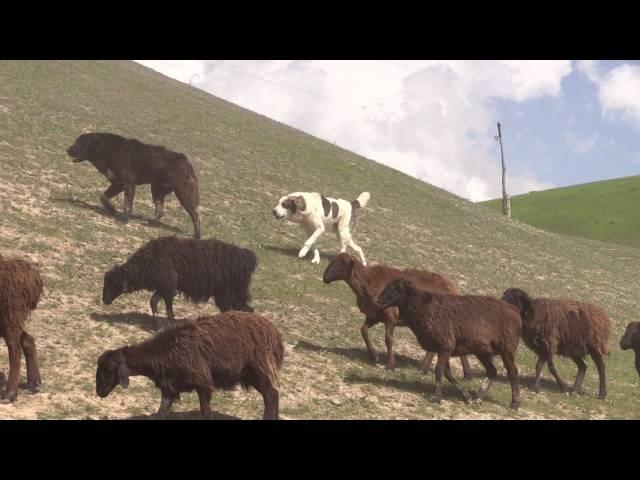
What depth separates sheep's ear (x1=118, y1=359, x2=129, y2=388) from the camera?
9.02m

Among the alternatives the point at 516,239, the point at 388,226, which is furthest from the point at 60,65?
the point at 516,239

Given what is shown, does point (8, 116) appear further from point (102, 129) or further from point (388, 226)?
point (388, 226)

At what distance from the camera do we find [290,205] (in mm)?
22250

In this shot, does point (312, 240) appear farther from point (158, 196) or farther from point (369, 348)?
point (369, 348)

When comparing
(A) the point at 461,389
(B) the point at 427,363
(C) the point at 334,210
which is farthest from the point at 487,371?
(C) the point at 334,210

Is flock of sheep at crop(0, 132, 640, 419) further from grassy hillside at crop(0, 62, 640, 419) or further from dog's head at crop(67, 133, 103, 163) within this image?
dog's head at crop(67, 133, 103, 163)

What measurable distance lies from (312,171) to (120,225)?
70.1ft

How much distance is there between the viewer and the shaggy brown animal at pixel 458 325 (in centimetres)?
1241

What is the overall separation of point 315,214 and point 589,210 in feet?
243

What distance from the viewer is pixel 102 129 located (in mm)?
34406

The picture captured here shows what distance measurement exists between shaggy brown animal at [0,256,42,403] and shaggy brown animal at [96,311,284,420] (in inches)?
43.9
